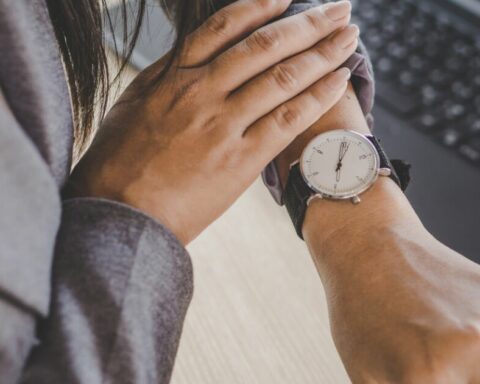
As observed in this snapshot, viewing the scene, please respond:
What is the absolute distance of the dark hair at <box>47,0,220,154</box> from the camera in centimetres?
50

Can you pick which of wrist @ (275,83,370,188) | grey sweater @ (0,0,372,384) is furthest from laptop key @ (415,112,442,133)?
grey sweater @ (0,0,372,384)

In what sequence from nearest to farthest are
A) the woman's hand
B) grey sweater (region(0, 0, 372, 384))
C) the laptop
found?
grey sweater (region(0, 0, 372, 384)), the woman's hand, the laptop

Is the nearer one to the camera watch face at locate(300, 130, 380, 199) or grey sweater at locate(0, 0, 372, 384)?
grey sweater at locate(0, 0, 372, 384)

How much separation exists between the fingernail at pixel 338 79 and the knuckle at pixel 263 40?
56 millimetres

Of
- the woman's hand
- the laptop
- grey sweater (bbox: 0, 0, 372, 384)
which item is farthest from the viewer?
the laptop

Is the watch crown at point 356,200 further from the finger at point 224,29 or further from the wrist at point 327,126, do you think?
the finger at point 224,29

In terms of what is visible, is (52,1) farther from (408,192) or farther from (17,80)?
(408,192)

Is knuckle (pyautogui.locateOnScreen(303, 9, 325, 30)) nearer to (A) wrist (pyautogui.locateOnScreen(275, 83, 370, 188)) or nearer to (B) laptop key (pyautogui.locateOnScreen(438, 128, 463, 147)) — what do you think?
(A) wrist (pyautogui.locateOnScreen(275, 83, 370, 188))

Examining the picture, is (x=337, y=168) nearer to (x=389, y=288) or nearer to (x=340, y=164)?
(x=340, y=164)

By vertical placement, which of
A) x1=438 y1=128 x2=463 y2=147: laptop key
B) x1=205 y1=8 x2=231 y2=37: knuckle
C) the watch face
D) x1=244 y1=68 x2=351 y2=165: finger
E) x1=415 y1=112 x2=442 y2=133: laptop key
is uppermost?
x1=205 y1=8 x2=231 y2=37: knuckle

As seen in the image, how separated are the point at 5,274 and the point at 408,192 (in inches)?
16.2

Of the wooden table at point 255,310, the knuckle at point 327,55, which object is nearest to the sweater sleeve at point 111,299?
the wooden table at point 255,310

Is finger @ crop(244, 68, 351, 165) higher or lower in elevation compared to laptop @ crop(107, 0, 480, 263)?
higher

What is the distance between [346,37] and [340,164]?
0.11 meters
